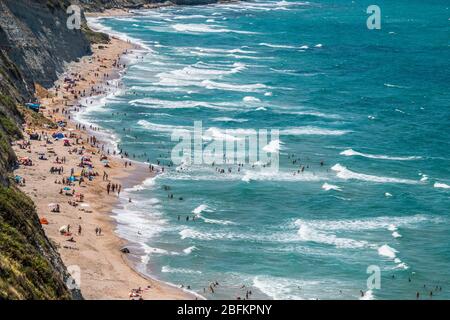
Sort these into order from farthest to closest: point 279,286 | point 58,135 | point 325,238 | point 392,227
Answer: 1. point 58,135
2. point 392,227
3. point 325,238
4. point 279,286

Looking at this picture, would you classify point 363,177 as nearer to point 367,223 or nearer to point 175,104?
point 367,223

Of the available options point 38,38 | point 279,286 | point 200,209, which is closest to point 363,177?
point 200,209

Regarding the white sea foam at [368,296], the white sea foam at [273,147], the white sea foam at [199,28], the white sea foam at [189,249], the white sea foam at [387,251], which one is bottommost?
the white sea foam at [368,296]

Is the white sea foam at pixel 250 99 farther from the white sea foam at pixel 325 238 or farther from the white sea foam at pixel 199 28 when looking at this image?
the white sea foam at pixel 199 28

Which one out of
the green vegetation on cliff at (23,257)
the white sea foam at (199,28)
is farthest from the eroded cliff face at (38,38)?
the white sea foam at (199,28)

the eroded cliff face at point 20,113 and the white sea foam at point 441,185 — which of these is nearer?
the eroded cliff face at point 20,113

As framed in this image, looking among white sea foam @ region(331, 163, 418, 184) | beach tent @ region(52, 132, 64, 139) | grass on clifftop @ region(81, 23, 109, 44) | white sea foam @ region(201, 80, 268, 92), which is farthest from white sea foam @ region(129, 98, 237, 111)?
grass on clifftop @ region(81, 23, 109, 44)
